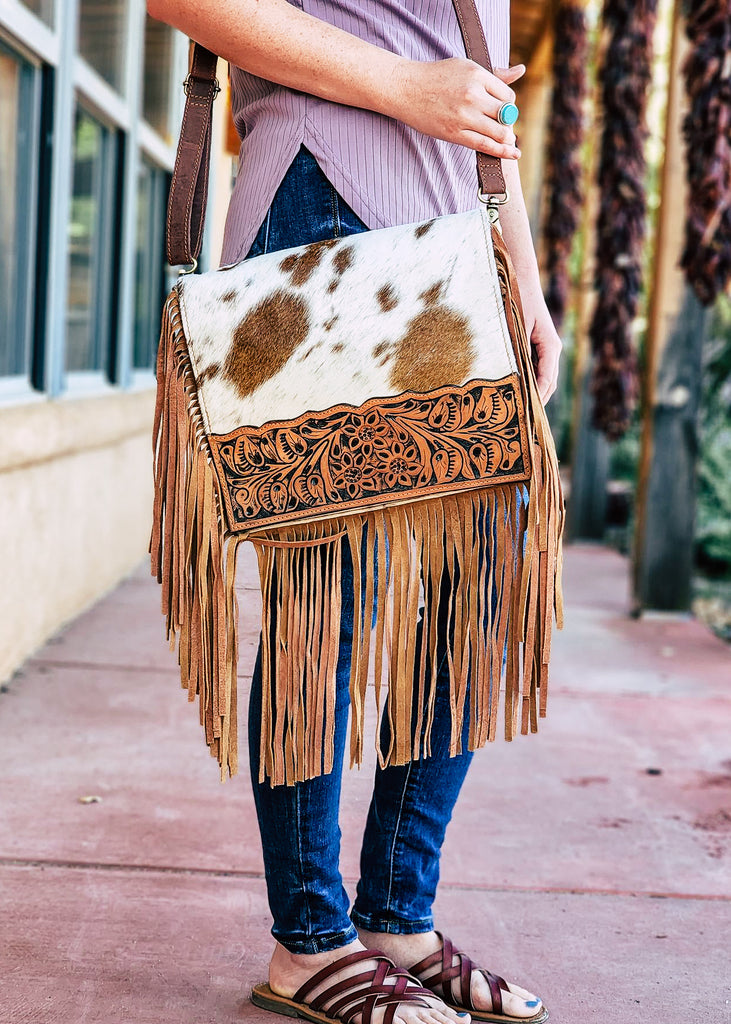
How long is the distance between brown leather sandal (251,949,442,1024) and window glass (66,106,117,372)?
3012 millimetres

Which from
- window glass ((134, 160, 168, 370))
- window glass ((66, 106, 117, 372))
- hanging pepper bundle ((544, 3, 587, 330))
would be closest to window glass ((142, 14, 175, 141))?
window glass ((134, 160, 168, 370))

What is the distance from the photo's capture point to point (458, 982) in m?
1.46

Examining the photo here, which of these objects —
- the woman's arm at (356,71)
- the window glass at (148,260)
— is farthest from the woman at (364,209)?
the window glass at (148,260)

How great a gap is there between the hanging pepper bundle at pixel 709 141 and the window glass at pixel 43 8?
6.96ft

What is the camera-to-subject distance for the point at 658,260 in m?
4.49

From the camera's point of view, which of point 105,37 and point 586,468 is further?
point 586,468

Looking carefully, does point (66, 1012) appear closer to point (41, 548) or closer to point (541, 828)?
point (541, 828)

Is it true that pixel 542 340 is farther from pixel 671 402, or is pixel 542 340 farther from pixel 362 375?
pixel 671 402

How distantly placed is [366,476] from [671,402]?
349cm

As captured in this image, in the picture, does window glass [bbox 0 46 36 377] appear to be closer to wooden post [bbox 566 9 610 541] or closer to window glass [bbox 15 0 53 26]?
window glass [bbox 15 0 53 26]

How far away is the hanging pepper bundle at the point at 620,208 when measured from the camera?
16.2 ft

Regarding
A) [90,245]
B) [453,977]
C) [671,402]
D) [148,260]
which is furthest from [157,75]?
[453,977]

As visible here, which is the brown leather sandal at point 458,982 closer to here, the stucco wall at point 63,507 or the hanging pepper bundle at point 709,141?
the stucco wall at point 63,507

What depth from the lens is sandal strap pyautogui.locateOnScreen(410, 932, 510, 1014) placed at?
1.45 meters
